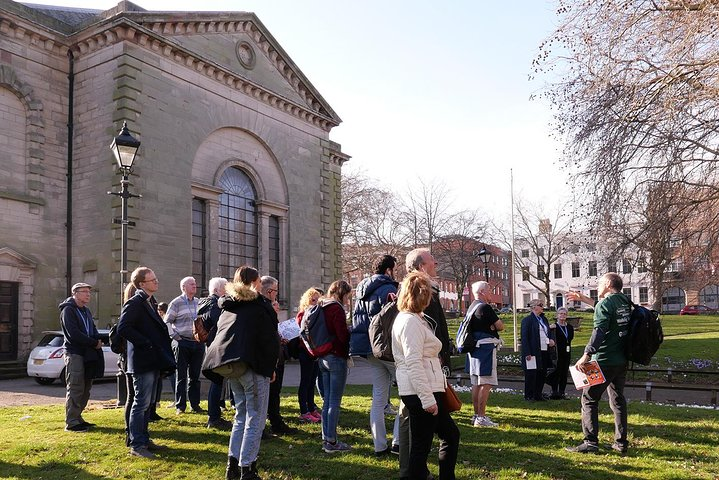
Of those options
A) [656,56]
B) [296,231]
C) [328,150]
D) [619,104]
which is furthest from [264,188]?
[656,56]

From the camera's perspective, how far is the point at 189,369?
909cm

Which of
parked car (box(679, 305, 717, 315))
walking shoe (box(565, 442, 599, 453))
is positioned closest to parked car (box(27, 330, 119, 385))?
walking shoe (box(565, 442, 599, 453))

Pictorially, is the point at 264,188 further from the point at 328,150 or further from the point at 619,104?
the point at 619,104

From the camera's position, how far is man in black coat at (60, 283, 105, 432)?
7.78 m

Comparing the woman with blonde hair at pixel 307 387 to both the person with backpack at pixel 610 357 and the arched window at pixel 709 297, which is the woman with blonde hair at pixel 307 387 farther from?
the arched window at pixel 709 297

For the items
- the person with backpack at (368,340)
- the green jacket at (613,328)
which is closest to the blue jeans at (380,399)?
the person with backpack at (368,340)

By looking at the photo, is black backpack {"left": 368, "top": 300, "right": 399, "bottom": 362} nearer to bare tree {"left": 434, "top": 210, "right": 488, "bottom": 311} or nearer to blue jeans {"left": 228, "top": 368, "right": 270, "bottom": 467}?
blue jeans {"left": 228, "top": 368, "right": 270, "bottom": 467}

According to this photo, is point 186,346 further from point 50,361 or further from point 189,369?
point 50,361

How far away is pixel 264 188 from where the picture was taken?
2377 cm

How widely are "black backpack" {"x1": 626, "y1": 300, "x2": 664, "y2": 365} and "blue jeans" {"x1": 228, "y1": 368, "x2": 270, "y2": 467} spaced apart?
3.85 meters

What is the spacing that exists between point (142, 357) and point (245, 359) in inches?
72.9

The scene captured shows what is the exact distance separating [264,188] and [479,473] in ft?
62.7

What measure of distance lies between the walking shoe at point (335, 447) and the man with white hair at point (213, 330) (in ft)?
4.98

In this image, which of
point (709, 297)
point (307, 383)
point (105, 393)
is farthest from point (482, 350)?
point (709, 297)
